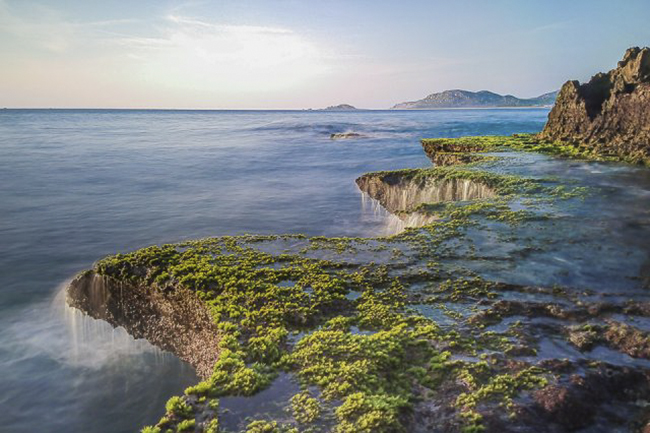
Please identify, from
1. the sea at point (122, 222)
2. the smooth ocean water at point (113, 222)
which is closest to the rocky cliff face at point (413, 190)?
the sea at point (122, 222)

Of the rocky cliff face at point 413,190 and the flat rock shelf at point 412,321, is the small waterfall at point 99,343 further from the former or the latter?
the rocky cliff face at point 413,190

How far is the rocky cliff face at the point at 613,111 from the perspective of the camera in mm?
25344

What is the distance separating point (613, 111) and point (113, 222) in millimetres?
29501

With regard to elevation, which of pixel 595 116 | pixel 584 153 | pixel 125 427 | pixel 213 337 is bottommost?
pixel 125 427

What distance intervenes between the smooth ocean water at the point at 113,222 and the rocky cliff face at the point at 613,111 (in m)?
14.8

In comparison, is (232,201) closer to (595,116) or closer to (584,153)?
(584,153)

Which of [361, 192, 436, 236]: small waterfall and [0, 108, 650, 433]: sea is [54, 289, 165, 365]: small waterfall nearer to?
[0, 108, 650, 433]: sea

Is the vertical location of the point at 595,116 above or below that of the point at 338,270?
above

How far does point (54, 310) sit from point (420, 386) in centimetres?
1329

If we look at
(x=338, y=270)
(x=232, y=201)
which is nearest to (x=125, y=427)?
(x=338, y=270)

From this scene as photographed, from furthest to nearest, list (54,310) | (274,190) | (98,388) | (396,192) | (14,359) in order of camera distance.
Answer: (274,190) → (396,192) → (54,310) → (14,359) → (98,388)

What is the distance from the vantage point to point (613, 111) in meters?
27.4

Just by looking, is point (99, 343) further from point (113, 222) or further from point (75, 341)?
point (113, 222)

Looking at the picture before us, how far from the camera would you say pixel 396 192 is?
2409cm
